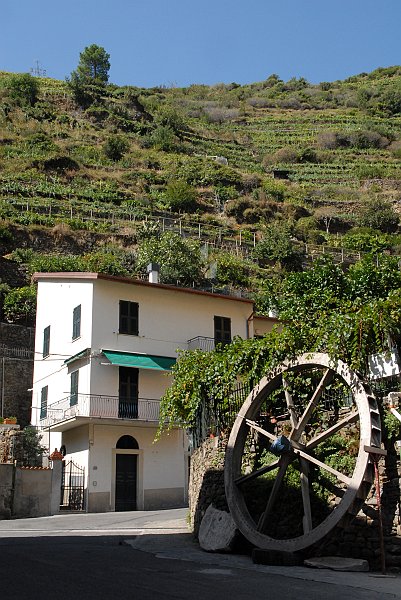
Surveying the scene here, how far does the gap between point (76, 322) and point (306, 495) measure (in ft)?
60.4

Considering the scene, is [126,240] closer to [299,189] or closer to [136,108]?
[299,189]

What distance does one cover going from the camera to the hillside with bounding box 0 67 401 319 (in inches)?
1981

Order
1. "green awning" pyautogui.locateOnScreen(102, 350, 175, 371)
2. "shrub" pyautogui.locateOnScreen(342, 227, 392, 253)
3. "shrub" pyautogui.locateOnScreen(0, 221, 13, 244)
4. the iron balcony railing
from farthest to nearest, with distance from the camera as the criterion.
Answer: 1. "shrub" pyautogui.locateOnScreen(342, 227, 392, 253)
2. "shrub" pyautogui.locateOnScreen(0, 221, 13, 244)
3. "green awning" pyautogui.locateOnScreen(102, 350, 175, 371)
4. the iron balcony railing

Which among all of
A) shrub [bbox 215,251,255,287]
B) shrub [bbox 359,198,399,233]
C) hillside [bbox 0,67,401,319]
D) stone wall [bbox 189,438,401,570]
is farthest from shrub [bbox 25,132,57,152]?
stone wall [bbox 189,438,401,570]

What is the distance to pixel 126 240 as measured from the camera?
5225 centimetres

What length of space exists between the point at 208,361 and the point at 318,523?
5046mm

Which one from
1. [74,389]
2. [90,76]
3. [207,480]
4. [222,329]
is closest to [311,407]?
[207,480]

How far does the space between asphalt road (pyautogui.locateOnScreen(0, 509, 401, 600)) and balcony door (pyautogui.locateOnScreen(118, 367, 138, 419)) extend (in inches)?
501

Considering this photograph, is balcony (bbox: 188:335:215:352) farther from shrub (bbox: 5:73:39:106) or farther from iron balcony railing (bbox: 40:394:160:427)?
shrub (bbox: 5:73:39:106)

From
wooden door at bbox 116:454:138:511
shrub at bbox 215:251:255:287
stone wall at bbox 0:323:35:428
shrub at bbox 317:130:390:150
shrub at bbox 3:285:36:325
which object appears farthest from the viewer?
shrub at bbox 317:130:390:150

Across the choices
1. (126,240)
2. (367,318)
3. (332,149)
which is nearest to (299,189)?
(332,149)

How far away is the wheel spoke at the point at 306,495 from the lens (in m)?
10.8

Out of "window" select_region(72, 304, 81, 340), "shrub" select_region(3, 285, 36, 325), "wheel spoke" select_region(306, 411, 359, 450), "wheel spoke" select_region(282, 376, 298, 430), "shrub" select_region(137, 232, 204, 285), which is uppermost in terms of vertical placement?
"shrub" select_region(137, 232, 204, 285)

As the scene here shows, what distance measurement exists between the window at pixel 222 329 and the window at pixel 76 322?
6.03m
